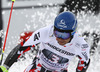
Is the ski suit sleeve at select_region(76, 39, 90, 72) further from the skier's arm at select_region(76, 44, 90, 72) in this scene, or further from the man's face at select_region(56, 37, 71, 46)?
the man's face at select_region(56, 37, 71, 46)

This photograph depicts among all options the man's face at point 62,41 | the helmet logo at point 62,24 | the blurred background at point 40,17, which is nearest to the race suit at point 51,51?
the man's face at point 62,41

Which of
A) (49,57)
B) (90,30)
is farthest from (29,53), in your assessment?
(49,57)

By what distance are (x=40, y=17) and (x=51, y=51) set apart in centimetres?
202

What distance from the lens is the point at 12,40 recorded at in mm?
3877

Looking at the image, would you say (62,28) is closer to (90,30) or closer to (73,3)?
(73,3)

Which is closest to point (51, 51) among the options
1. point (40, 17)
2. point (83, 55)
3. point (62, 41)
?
point (62, 41)

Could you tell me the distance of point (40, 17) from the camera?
159 inches

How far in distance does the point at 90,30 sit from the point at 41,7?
1.81 meters

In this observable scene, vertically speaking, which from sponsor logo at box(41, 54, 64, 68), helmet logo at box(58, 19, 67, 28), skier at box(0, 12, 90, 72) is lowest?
sponsor logo at box(41, 54, 64, 68)

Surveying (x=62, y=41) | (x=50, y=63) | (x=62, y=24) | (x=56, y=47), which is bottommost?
(x=50, y=63)

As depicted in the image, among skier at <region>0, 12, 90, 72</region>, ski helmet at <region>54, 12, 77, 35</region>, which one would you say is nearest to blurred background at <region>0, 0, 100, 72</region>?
skier at <region>0, 12, 90, 72</region>

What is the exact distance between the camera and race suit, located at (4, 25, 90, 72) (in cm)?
195

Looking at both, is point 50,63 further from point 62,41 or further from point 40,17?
point 40,17

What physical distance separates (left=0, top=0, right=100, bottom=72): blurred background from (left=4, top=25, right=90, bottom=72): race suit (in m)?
1.72
